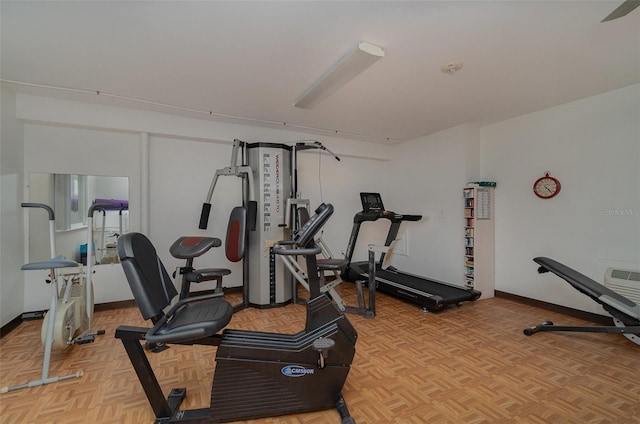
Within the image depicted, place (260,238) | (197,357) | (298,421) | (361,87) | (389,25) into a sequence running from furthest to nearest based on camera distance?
(260,238), (361,87), (197,357), (389,25), (298,421)

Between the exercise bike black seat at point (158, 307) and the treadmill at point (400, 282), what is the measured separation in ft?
8.90

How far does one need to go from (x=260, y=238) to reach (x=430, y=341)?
241 cm

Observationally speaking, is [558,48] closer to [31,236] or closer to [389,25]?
[389,25]

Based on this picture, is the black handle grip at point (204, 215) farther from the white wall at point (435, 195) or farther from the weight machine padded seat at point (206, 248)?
the white wall at point (435, 195)

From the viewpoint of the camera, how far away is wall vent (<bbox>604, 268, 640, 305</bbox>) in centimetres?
293

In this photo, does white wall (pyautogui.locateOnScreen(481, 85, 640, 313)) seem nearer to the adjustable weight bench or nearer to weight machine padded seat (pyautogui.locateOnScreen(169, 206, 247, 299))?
the adjustable weight bench

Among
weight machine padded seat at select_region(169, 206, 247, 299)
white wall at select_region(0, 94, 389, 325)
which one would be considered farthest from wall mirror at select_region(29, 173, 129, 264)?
weight machine padded seat at select_region(169, 206, 247, 299)

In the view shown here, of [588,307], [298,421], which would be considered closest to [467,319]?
[588,307]

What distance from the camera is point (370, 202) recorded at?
477cm

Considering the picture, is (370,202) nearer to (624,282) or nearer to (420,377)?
(420,377)

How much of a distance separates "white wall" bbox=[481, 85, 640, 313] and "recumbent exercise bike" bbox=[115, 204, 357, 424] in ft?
11.1

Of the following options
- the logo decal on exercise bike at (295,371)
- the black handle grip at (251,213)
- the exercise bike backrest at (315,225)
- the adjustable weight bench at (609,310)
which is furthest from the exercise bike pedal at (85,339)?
the adjustable weight bench at (609,310)

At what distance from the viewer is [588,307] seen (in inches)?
132

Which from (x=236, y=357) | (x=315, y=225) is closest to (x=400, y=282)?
(x=315, y=225)
